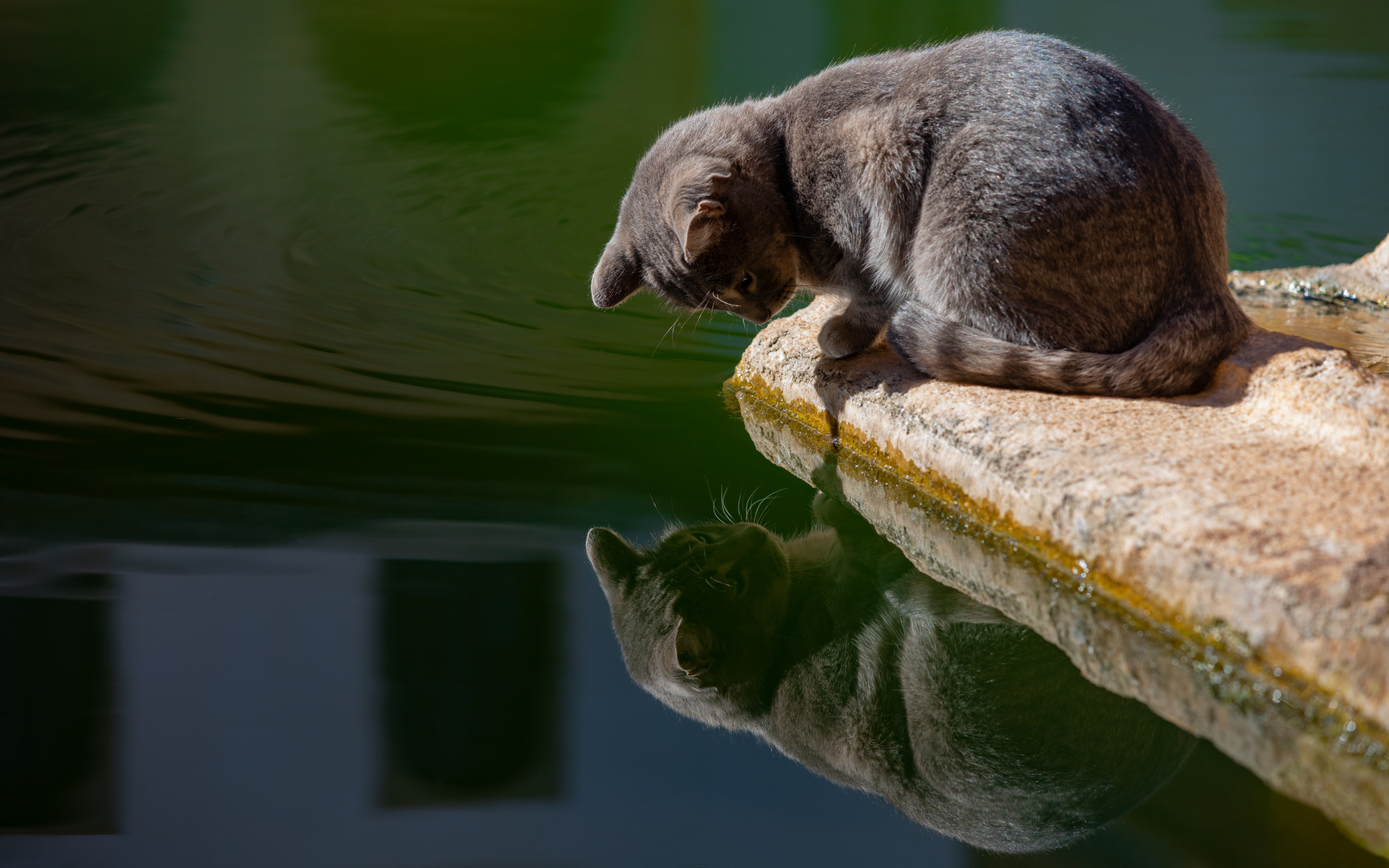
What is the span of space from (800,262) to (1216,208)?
944mm

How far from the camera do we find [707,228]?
7.86 feet

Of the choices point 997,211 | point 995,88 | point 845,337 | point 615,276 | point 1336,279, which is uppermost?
point 995,88

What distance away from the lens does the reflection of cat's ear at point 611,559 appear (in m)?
2.11

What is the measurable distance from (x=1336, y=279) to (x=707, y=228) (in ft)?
8.56

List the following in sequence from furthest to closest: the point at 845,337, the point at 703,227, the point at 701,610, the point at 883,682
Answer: the point at 845,337, the point at 703,227, the point at 701,610, the point at 883,682

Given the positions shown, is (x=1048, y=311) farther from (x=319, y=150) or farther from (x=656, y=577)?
(x=319, y=150)

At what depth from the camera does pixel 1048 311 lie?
2.23m

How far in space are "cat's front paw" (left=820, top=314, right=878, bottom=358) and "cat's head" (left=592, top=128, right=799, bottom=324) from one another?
0.14 metres

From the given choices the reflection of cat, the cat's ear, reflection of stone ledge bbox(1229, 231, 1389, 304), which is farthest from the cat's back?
reflection of stone ledge bbox(1229, 231, 1389, 304)

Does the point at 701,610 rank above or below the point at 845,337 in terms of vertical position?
below

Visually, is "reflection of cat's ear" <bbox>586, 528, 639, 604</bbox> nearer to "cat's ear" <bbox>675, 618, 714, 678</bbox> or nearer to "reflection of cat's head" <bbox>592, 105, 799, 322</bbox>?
"cat's ear" <bbox>675, 618, 714, 678</bbox>

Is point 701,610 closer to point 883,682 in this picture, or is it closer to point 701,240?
point 883,682

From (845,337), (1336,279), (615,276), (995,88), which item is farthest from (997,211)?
(1336,279)

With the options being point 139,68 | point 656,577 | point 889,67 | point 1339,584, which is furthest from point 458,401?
point 139,68
